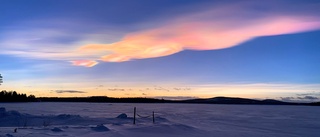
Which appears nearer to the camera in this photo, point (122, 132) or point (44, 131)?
point (44, 131)

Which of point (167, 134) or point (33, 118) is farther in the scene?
point (33, 118)

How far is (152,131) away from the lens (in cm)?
2378

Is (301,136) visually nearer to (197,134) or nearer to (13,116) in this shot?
(197,134)

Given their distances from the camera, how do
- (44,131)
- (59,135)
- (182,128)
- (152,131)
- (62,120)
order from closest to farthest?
(59,135)
(44,131)
(152,131)
(182,128)
(62,120)

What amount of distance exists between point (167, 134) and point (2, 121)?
16.5 meters

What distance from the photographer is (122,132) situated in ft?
72.9

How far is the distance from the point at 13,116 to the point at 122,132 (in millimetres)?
16396

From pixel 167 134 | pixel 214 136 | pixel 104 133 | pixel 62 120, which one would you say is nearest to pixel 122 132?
pixel 104 133

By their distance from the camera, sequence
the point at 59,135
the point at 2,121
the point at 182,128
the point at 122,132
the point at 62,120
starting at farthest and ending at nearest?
the point at 62,120 < the point at 2,121 < the point at 182,128 < the point at 122,132 < the point at 59,135

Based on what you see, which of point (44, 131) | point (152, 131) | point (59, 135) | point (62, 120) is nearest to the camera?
point (59, 135)

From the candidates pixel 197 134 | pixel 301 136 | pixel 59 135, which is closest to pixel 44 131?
pixel 59 135

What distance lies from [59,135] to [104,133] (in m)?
3.33

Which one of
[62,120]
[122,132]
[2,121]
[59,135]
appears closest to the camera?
[59,135]

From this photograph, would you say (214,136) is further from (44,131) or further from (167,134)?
(44,131)
